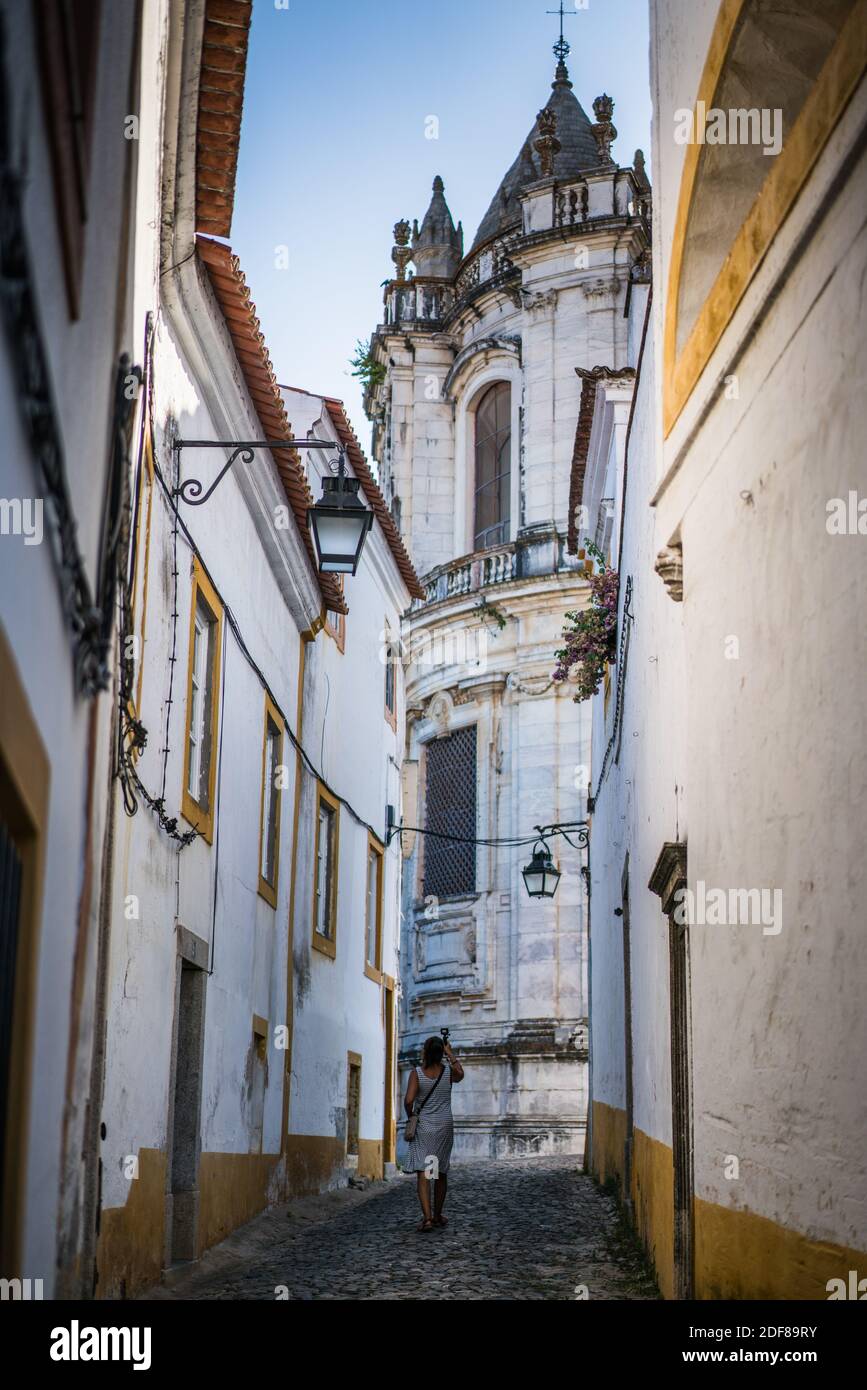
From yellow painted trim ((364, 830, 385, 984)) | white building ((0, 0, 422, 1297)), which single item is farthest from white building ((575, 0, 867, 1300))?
yellow painted trim ((364, 830, 385, 984))

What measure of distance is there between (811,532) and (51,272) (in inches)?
130

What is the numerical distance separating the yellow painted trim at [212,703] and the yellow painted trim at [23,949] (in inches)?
243

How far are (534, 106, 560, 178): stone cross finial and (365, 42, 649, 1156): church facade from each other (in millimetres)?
36

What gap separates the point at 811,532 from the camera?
6387mm

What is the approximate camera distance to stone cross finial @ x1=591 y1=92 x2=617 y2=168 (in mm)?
28062

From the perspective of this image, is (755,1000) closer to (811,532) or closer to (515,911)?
(811,532)

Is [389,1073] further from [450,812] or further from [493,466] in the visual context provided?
[493,466]

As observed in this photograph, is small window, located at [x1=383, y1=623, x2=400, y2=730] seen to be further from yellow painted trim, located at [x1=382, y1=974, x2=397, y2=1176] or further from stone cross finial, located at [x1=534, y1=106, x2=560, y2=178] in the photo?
stone cross finial, located at [x1=534, y1=106, x2=560, y2=178]

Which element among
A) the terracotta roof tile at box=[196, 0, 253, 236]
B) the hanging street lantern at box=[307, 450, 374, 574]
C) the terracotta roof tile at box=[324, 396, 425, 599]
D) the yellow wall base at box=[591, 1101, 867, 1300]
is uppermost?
the terracotta roof tile at box=[324, 396, 425, 599]

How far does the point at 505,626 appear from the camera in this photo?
86.2 ft

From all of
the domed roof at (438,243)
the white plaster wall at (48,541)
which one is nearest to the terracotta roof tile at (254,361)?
the white plaster wall at (48,541)

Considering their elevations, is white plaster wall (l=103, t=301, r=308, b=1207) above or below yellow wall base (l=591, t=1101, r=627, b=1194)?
above

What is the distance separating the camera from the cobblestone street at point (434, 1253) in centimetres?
933
